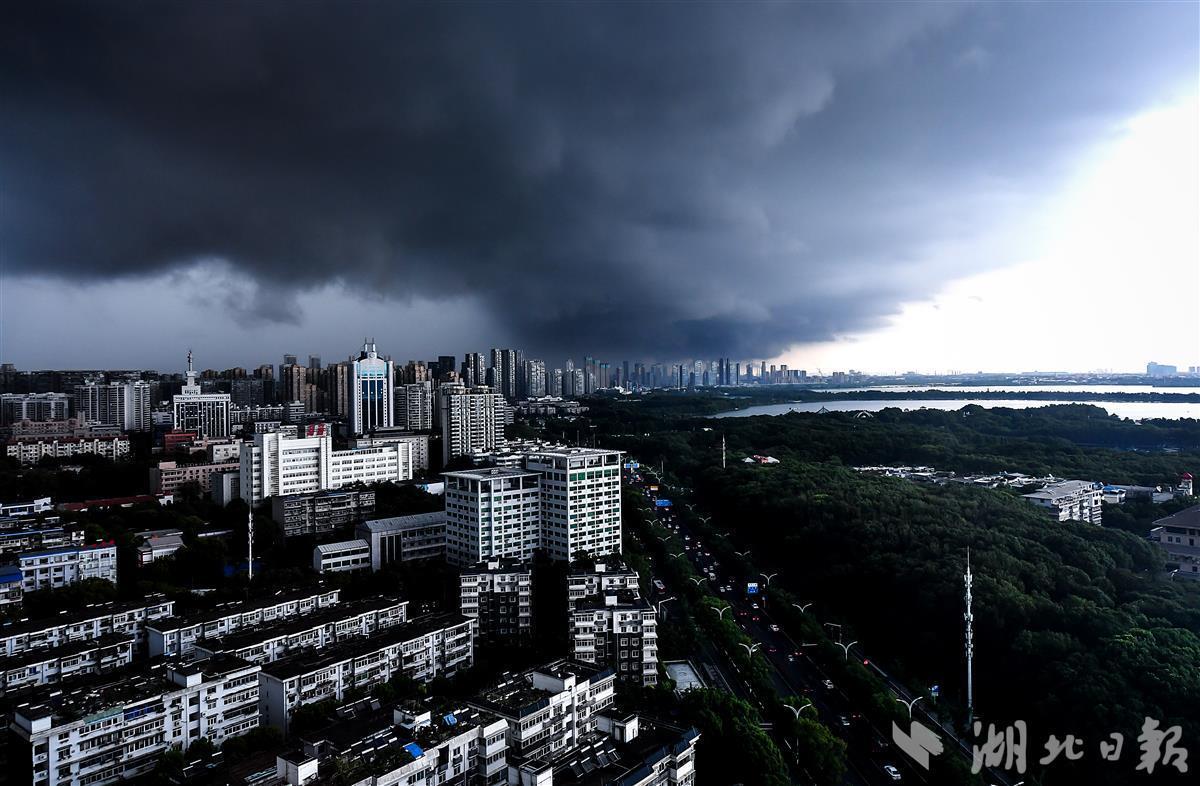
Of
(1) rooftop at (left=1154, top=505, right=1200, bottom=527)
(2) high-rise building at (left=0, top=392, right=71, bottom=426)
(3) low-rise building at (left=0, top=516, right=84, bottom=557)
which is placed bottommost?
(1) rooftop at (left=1154, top=505, right=1200, bottom=527)

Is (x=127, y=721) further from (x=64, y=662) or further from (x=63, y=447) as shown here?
(x=63, y=447)

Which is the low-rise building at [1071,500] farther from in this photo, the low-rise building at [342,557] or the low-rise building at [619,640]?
the low-rise building at [342,557]

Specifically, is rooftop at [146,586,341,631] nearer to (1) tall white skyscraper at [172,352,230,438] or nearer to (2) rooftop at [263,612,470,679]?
(2) rooftop at [263,612,470,679]

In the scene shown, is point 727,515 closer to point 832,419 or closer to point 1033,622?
point 1033,622

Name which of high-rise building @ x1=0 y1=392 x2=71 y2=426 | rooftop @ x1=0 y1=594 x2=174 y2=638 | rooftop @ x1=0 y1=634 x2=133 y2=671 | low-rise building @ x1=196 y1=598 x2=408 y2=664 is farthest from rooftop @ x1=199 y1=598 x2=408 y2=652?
high-rise building @ x1=0 y1=392 x2=71 y2=426

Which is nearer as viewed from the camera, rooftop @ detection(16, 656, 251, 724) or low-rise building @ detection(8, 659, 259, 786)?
low-rise building @ detection(8, 659, 259, 786)

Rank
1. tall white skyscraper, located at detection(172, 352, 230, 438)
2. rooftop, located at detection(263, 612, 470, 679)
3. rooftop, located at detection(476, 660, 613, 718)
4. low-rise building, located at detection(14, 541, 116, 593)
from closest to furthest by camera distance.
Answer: rooftop, located at detection(476, 660, 613, 718) → rooftop, located at detection(263, 612, 470, 679) → low-rise building, located at detection(14, 541, 116, 593) → tall white skyscraper, located at detection(172, 352, 230, 438)

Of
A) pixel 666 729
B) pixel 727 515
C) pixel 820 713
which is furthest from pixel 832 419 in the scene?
pixel 666 729

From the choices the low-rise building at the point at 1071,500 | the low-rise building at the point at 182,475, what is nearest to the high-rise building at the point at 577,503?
the low-rise building at the point at 1071,500
